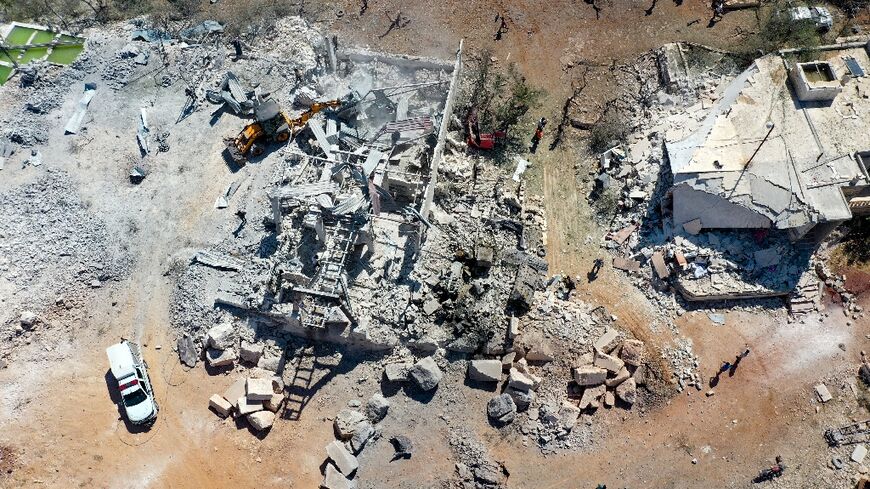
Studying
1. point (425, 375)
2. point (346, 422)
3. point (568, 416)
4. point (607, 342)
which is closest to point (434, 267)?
point (425, 375)

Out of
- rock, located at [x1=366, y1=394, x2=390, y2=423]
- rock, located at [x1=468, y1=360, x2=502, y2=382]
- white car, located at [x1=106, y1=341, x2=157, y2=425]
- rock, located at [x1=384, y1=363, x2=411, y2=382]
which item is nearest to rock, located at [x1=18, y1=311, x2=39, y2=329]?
white car, located at [x1=106, y1=341, x2=157, y2=425]

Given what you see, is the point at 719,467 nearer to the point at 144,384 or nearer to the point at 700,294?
the point at 700,294

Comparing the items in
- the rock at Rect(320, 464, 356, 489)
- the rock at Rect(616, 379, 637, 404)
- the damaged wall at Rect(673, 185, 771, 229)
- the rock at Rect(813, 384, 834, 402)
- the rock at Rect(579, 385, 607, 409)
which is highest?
the damaged wall at Rect(673, 185, 771, 229)

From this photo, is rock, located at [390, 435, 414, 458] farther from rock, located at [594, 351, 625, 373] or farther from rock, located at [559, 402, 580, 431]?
rock, located at [594, 351, 625, 373]

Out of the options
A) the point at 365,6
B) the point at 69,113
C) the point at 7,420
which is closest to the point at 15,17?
the point at 69,113

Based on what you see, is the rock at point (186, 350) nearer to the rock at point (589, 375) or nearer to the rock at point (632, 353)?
the rock at point (589, 375)

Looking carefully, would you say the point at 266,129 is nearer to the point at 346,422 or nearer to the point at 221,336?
the point at 221,336
